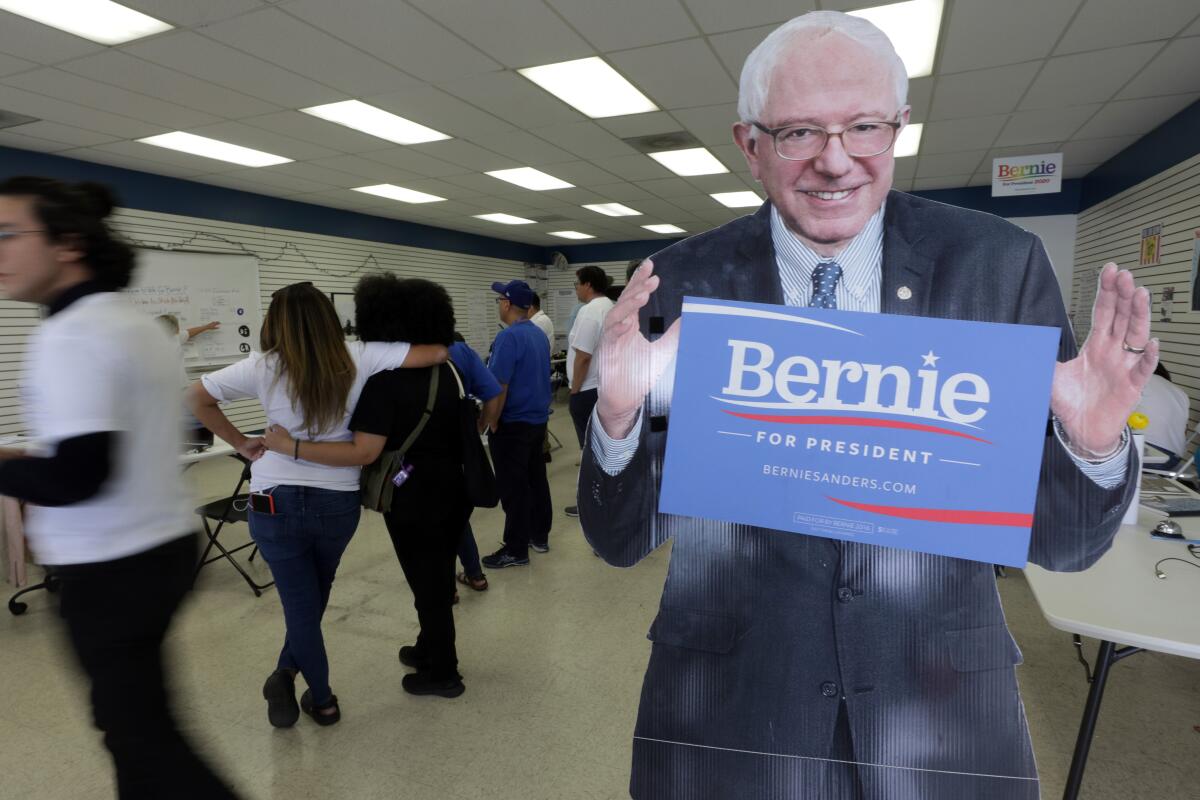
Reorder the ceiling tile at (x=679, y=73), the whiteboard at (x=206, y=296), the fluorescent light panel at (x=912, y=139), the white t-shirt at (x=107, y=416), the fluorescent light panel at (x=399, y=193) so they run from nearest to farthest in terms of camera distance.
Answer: the white t-shirt at (x=107, y=416), the ceiling tile at (x=679, y=73), the fluorescent light panel at (x=912, y=139), the whiteboard at (x=206, y=296), the fluorescent light panel at (x=399, y=193)

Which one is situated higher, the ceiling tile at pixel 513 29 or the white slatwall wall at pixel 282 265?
the ceiling tile at pixel 513 29

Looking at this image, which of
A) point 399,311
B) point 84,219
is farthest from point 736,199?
point 84,219

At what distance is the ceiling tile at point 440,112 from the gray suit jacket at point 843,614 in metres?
4.43

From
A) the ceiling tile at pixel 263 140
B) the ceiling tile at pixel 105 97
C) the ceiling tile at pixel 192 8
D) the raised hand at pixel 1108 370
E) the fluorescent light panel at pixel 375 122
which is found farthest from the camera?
the ceiling tile at pixel 263 140

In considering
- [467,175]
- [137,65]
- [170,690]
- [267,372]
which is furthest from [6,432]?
[170,690]

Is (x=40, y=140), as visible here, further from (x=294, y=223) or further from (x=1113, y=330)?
(x=1113, y=330)

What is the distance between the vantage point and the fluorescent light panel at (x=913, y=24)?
→ 3.32 meters

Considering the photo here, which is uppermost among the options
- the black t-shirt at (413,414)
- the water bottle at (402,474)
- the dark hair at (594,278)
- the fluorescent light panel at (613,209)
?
the fluorescent light panel at (613,209)

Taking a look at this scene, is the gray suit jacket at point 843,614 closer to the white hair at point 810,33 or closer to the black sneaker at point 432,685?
the white hair at point 810,33

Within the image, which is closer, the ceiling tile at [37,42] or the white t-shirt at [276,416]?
the white t-shirt at [276,416]

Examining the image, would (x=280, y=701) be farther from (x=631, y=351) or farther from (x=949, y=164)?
(x=949, y=164)

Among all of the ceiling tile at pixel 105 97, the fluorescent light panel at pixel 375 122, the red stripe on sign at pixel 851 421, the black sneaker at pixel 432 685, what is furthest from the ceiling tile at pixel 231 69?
the red stripe on sign at pixel 851 421

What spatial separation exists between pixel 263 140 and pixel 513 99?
2.47 metres

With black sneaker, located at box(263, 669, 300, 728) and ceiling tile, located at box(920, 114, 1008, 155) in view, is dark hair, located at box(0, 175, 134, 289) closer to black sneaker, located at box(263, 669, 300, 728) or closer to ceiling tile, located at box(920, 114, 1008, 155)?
black sneaker, located at box(263, 669, 300, 728)
